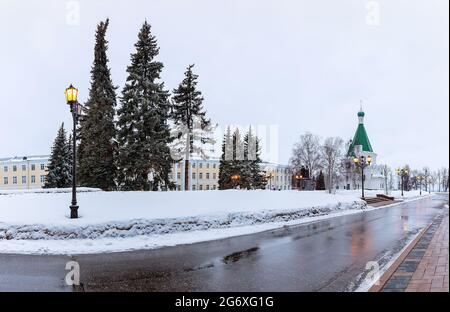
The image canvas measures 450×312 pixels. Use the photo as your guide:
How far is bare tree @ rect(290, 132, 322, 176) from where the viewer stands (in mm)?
75625

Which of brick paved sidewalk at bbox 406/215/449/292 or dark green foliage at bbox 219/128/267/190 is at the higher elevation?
dark green foliage at bbox 219/128/267/190

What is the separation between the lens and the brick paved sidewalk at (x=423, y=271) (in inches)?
254

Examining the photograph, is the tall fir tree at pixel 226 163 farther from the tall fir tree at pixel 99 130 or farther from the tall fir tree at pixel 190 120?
the tall fir tree at pixel 99 130

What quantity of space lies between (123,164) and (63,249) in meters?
17.6

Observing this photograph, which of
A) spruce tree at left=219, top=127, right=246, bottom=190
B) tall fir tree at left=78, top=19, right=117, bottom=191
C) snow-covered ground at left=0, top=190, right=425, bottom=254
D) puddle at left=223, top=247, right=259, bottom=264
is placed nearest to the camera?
puddle at left=223, top=247, right=259, bottom=264

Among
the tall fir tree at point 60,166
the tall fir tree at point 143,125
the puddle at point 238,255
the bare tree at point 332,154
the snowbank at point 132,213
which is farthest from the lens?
the bare tree at point 332,154

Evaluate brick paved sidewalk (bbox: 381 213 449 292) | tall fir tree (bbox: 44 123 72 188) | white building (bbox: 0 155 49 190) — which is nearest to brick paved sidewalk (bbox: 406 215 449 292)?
brick paved sidewalk (bbox: 381 213 449 292)

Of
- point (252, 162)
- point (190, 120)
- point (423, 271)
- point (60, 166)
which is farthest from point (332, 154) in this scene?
point (423, 271)

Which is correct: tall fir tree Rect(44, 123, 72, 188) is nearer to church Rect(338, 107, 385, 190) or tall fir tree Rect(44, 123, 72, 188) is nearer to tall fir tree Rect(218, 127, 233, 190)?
tall fir tree Rect(218, 127, 233, 190)

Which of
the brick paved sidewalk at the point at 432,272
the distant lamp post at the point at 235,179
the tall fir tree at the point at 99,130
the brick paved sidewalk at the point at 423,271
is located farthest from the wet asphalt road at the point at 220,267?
the distant lamp post at the point at 235,179

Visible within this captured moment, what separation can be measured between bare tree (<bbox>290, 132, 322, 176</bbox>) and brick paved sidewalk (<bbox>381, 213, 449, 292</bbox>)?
65166 millimetres

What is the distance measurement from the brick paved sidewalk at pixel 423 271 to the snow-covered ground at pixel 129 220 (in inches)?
268

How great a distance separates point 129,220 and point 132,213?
0.97 metres
